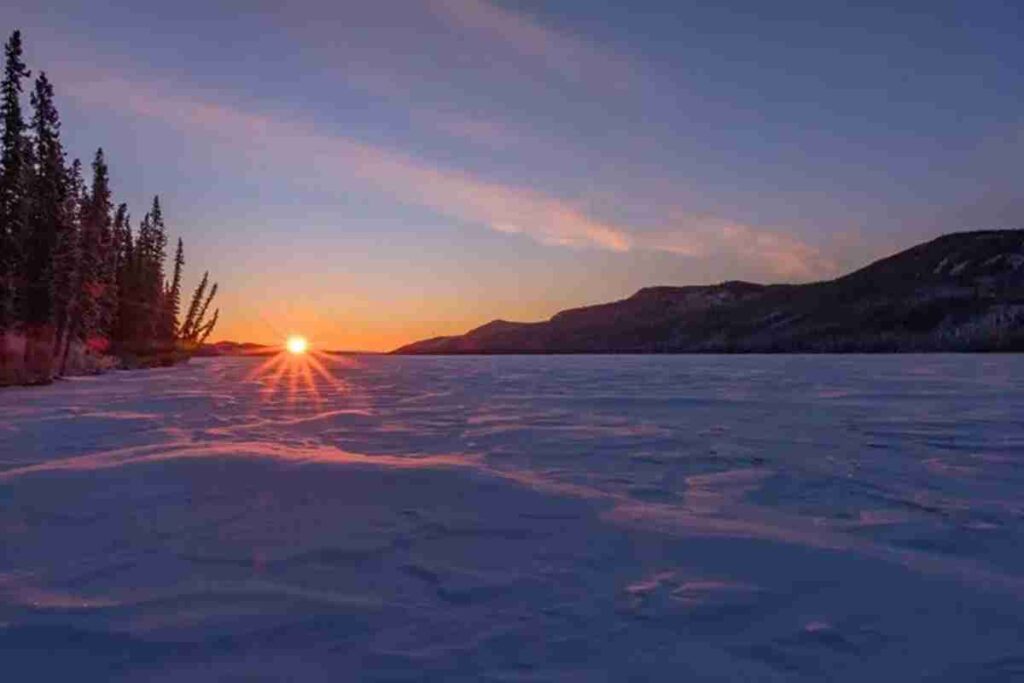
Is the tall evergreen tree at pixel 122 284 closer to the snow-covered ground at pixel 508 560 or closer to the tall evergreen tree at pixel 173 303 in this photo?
the tall evergreen tree at pixel 173 303

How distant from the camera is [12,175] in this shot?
3541 centimetres

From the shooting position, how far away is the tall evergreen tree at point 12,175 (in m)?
34.3

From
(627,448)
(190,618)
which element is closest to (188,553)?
(190,618)

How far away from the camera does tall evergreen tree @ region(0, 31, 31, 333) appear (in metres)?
34.3

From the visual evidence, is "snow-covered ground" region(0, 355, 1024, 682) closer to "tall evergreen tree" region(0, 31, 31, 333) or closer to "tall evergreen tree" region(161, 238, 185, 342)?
"tall evergreen tree" region(0, 31, 31, 333)

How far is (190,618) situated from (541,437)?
7800 mm

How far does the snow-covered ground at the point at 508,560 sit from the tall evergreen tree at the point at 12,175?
3054 cm

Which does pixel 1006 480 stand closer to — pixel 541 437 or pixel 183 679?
pixel 541 437

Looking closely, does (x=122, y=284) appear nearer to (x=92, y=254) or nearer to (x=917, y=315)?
(x=92, y=254)

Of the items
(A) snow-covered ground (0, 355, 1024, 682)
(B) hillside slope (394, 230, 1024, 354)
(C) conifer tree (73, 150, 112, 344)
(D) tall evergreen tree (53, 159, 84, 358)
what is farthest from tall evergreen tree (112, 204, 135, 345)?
(B) hillside slope (394, 230, 1024, 354)

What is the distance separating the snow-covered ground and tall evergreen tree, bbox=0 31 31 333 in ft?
100

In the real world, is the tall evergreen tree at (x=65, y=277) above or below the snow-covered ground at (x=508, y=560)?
above

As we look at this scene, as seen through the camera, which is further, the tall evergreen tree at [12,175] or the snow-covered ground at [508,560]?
the tall evergreen tree at [12,175]

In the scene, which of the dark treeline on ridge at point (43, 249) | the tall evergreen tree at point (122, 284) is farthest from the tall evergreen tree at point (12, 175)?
the tall evergreen tree at point (122, 284)
